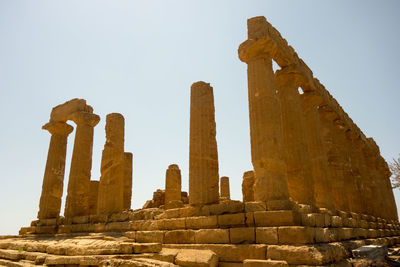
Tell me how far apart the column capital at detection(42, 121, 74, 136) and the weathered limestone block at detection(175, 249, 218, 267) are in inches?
564

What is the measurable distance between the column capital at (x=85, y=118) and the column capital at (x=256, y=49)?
418 inches

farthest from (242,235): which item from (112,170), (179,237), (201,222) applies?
(112,170)

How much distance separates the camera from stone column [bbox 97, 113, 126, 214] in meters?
14.6

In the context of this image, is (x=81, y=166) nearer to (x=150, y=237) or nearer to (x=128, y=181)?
(x=128, y=181)

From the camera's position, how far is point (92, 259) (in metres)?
7.60

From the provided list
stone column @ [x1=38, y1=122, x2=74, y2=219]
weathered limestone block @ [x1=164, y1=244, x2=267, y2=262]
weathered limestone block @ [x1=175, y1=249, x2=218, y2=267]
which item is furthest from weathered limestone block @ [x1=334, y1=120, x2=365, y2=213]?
stone column @ [x1=38, y1=122, x2=74, y2=219]

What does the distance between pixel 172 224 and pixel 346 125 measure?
46.0ft

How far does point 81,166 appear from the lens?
1698 cm

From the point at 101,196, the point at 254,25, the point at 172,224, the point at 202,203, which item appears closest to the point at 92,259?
the point at 172,224

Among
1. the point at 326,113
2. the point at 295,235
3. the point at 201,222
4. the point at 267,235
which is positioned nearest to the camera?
the point at 295,235

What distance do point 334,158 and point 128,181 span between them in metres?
13.1

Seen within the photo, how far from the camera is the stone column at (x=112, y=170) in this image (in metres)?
14.6

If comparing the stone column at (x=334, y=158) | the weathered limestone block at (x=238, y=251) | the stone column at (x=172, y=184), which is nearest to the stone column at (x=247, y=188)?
the stone column at (x=172, y=184)

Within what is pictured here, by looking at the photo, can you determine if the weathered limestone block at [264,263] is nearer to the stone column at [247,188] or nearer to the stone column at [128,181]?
the stone column at [247,188]
